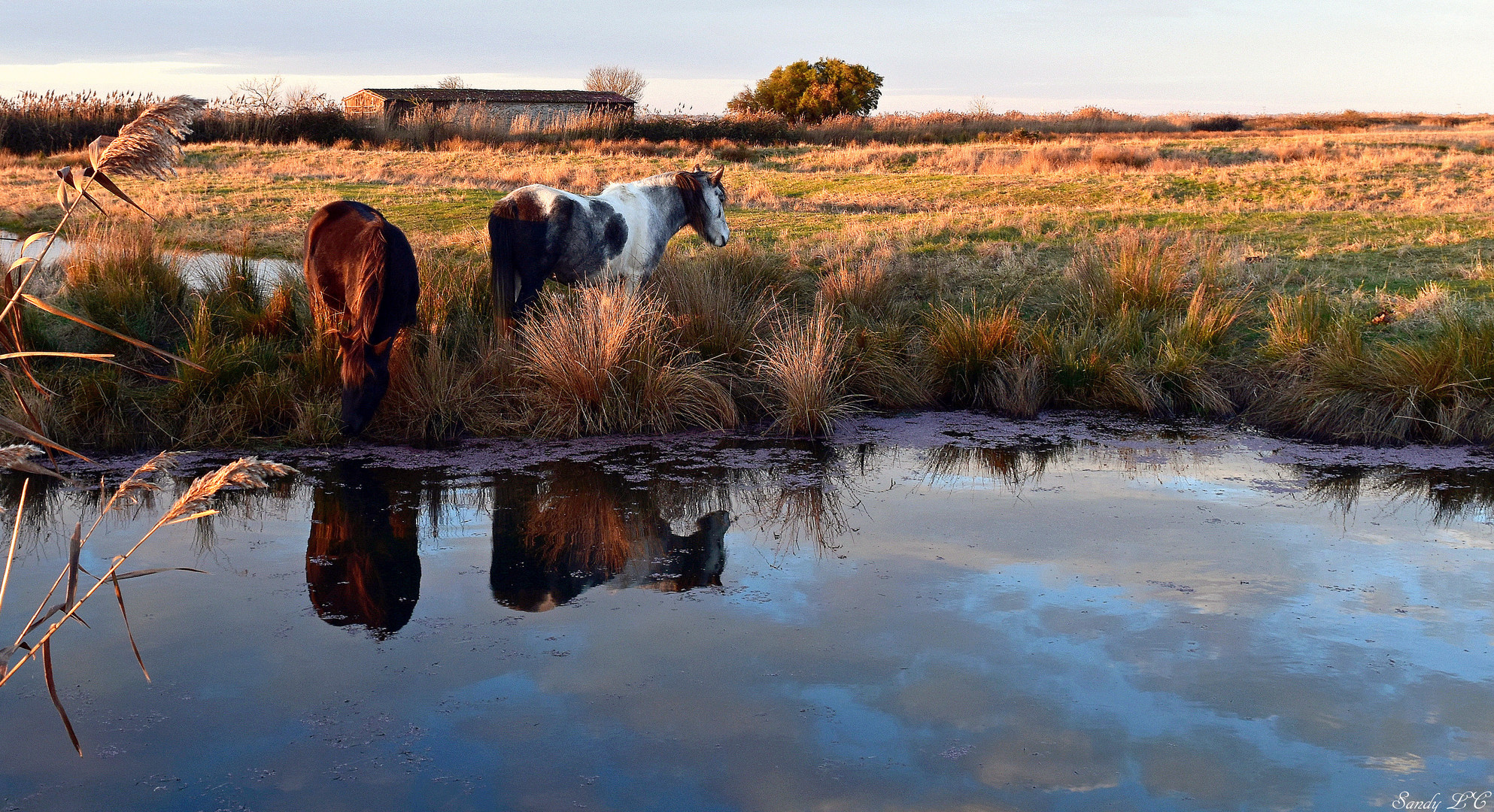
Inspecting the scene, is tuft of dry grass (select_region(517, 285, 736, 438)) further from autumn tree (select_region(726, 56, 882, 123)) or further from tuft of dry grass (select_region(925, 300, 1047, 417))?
autumn tree (select_region(726, 56, 882, 123))

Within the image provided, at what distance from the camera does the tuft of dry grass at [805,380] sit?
759 centimetres

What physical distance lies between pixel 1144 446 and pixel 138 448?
642cm

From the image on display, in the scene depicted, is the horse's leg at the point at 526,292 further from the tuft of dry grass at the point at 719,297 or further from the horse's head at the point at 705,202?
the horse's head at the point at 705,202

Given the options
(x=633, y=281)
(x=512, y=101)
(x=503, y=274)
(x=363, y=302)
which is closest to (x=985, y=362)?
(x=633, y=281)

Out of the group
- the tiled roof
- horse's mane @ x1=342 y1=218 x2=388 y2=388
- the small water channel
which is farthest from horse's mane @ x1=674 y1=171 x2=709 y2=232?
the tiled roof

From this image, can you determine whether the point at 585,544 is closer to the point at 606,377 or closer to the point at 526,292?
the point at 606,377

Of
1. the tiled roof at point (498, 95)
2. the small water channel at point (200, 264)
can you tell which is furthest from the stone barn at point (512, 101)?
the small water channel at point (200, 264)

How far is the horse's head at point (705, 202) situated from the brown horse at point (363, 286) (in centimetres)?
230

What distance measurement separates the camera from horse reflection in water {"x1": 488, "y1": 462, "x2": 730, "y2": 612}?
499 centimetres

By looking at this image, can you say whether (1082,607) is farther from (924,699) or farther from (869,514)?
(869,514)

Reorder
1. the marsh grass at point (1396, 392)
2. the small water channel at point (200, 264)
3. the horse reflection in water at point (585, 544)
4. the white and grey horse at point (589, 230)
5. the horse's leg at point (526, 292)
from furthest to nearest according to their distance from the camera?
the small water channel at point (200, 264)
the horse's leg at point (526, 292)
the white and grey horse at point (589, 230)
the marsh grass at point (1396, 392)
the horse reflection in water at point (585, 544)

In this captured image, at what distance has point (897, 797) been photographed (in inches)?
130

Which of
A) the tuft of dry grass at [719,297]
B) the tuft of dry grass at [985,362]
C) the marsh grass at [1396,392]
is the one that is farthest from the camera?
the tuft of dry grass at [719,297]

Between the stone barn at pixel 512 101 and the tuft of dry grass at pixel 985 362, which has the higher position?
the stone barn at pixel 512 101
